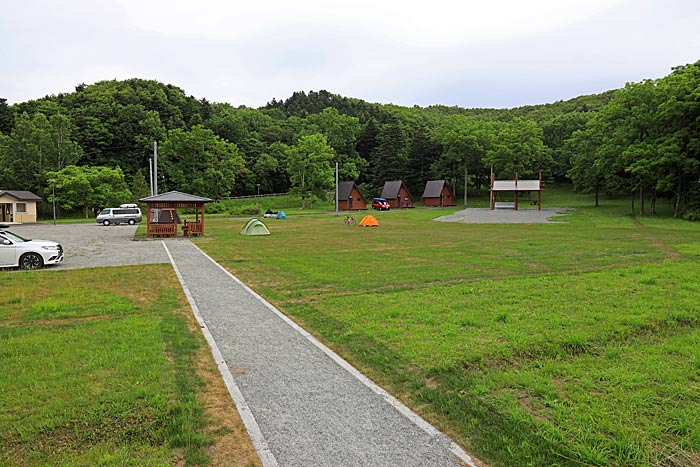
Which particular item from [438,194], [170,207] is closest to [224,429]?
[170,207]

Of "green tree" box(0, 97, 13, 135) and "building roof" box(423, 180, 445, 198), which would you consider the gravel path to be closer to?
"building roof" box(423, 180, 445, 198)

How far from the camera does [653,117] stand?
38.9 metres

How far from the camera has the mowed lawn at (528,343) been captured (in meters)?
3.91

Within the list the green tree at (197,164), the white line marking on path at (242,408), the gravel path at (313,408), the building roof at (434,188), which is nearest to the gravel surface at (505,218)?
the building roof at (434,188)

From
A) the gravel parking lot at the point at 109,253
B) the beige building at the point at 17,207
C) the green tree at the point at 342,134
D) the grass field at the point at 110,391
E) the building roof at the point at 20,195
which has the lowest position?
the gravel parking lot at the point at 109,253

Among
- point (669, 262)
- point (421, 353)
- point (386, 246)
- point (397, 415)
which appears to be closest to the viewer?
point (397, 415)

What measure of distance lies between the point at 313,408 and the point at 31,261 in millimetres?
13749

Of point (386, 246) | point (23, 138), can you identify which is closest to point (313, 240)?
point (386, 246)

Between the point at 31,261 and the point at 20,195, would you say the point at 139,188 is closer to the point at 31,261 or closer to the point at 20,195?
the point at 20,195

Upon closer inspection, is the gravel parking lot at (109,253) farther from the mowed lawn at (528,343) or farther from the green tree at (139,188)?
the green tree at (139,188)

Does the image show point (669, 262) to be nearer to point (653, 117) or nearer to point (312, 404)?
point (312, 404)

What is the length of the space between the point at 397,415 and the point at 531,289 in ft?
21.2

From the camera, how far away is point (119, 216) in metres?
39.4

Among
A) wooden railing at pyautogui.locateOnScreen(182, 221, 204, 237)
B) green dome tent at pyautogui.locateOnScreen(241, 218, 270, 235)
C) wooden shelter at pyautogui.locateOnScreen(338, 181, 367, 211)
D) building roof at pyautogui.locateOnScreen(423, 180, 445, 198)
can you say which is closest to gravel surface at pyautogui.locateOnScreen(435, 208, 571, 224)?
green dome tent at pyautogui.locateOnScreen(241, 218, 270, 235)
